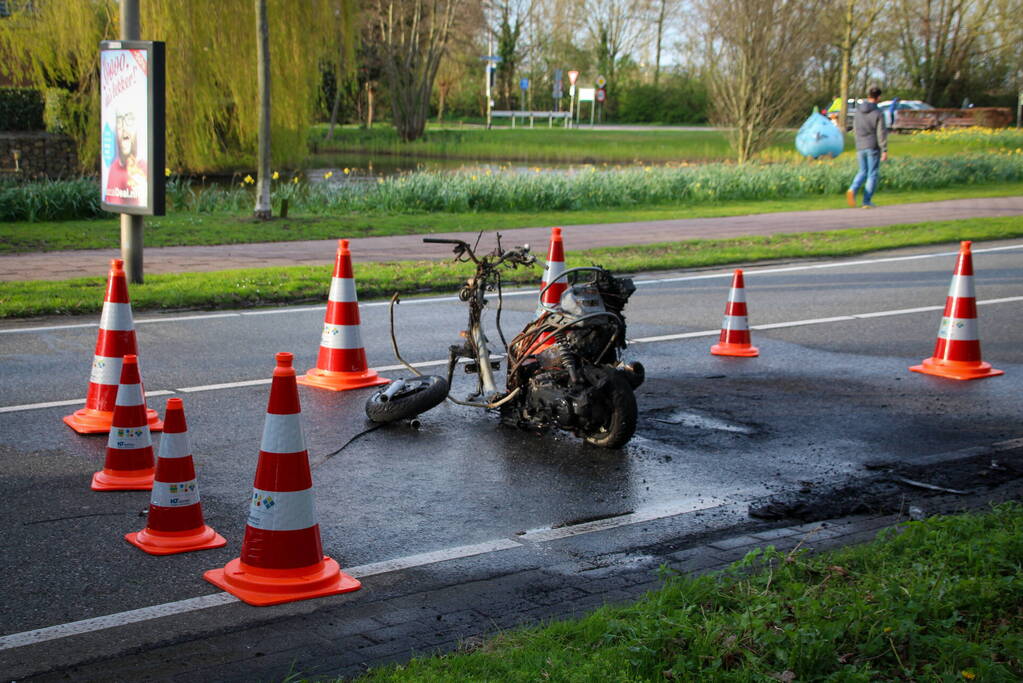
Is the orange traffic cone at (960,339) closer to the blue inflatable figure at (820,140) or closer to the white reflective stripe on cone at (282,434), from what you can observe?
the white reflective stripe on cone at (282,434)

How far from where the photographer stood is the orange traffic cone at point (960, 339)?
9.34m

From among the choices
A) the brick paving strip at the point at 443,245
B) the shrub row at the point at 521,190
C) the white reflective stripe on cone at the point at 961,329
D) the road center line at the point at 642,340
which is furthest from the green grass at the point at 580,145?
the white reflective stripe on cone at the point at 961,329

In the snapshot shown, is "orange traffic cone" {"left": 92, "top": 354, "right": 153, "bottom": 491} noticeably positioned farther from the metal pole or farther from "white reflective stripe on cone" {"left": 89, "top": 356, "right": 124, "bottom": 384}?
the metal pole

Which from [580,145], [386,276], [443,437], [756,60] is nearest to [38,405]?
[443,437]

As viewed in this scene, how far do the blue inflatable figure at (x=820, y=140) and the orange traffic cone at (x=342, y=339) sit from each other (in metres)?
31.0

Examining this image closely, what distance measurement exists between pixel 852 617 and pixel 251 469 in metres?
3.60

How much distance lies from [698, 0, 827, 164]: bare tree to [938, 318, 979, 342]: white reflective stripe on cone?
79.3ft

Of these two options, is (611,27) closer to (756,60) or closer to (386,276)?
(756,60)

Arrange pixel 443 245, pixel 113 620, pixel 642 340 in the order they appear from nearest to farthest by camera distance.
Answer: pixel 113 620
pixel 642 340
pixel 443 245

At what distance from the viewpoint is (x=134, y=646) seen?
417 cm

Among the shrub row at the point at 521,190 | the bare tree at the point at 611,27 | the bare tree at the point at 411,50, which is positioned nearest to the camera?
the shrub row at the point at 521,190

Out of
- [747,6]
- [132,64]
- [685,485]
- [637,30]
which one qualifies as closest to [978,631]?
[685,485]

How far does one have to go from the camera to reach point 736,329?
998 cm

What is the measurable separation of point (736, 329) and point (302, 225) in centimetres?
1049
